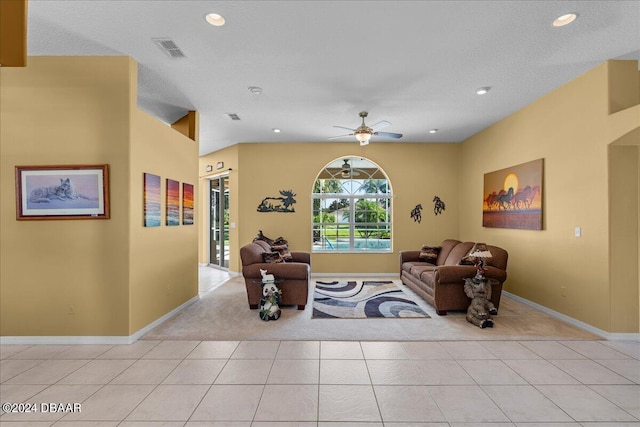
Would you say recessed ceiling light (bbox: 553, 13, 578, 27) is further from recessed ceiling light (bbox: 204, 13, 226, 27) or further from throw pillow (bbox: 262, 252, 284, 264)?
throw pillow (bbox: 262, 252, 284, 264)

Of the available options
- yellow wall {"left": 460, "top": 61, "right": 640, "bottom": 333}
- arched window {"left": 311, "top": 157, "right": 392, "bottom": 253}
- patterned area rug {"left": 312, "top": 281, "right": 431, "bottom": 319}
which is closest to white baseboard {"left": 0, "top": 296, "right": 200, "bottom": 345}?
patterned area rug {"left": 312, "top": 281, "right": 431, "bottom": 319}

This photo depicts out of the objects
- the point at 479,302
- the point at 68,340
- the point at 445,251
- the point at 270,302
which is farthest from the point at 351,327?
the point at 68,340

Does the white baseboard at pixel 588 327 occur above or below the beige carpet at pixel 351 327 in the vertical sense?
above

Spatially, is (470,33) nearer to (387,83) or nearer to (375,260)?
(387,83)

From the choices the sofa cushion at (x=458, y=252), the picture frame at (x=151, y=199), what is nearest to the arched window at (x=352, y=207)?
the sofa cushion at (x=458, y=252)

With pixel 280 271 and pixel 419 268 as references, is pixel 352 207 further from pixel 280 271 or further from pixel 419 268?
pixel 280 271

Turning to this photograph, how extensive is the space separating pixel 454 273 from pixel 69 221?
493 cm

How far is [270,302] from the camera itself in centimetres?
422

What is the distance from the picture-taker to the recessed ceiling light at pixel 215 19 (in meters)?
2.68

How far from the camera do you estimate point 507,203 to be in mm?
5277

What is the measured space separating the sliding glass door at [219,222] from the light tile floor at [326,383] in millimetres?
4982

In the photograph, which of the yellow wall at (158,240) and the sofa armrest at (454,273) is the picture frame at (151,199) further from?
the sofa armrest at (454,273)

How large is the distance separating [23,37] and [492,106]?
18.2 ft

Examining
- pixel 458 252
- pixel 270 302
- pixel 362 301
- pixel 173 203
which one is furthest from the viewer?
pixel 458 252
